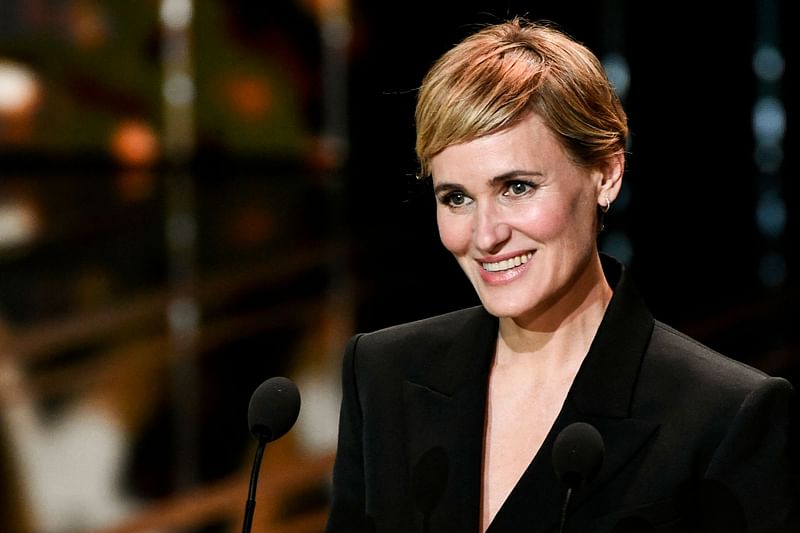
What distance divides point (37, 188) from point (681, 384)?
409 inches

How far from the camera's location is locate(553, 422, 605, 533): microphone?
3.72 ft

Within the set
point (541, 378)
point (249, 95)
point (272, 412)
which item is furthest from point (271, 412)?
point (249, 95)

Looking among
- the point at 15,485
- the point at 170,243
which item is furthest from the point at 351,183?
the point at 15,485

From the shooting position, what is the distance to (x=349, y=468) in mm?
1604

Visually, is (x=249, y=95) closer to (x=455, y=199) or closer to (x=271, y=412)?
(x=455, y=199)

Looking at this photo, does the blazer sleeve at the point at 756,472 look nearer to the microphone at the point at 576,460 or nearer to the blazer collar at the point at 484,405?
the blazer collar at the point at 484,405

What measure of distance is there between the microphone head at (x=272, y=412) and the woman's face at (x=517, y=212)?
1.00 feet

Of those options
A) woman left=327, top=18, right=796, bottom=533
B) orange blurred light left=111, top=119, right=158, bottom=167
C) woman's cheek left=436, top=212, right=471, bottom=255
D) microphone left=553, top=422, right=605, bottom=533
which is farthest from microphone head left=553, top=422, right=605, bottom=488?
orange blurred light left=111, top=119, right=158, bottom=167

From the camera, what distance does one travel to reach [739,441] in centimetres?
136

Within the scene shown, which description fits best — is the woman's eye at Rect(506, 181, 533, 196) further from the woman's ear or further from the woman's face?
the woman's ear

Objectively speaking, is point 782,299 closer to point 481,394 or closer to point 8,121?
point 481,394

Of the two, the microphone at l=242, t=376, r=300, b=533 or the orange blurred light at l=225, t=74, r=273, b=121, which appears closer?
the microphone at l=242, t=376, r=300, b=533

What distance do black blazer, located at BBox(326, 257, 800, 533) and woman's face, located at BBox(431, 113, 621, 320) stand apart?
11cm

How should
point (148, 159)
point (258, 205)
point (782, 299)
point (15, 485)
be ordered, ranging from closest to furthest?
point (15, 485)
point (782, 299)
point (258, 205)
point (148, 159)
